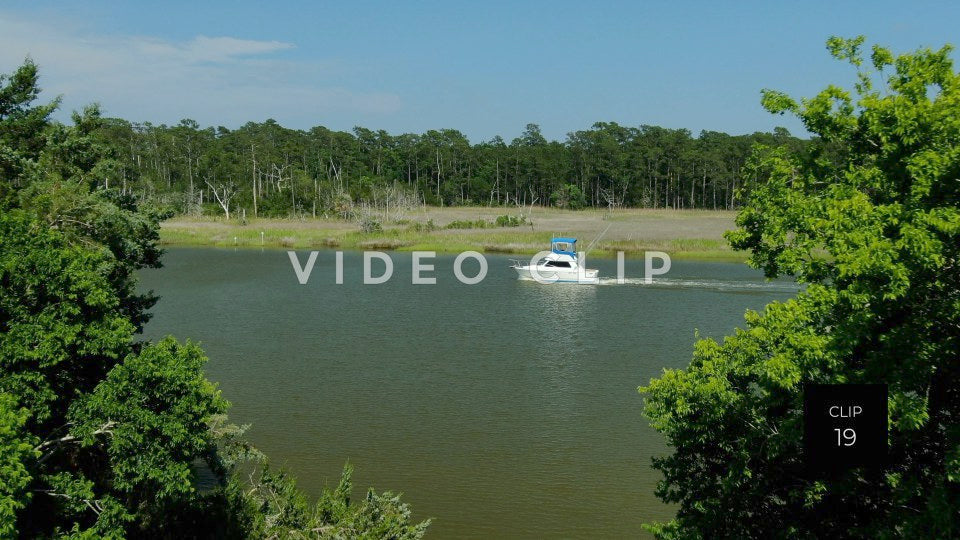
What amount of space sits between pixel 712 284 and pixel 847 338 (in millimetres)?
47522

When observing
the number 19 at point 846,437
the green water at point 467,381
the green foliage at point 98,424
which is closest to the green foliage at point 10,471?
the green foliage at point 98,424

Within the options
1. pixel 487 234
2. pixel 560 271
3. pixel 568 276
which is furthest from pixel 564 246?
pixel 487 234

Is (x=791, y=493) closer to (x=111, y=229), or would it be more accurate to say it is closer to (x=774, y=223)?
(x=774, y=223)

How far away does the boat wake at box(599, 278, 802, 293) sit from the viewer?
5506 centimetres

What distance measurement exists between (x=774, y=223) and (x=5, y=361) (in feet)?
41.9

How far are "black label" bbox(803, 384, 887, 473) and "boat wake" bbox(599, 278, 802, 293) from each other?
44.9 meters

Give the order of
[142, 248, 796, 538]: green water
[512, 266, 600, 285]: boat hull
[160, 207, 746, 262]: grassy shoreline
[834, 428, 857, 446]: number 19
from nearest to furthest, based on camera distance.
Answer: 1. [834, 428, 857, 446]: number 19
2. [142, 248, 796, 538]: green water
3. [512, 266, 600, 285]: boat hull
4. [160, 207, 746, 262]: grassy shoreline

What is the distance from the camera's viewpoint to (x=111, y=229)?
20.4 metres

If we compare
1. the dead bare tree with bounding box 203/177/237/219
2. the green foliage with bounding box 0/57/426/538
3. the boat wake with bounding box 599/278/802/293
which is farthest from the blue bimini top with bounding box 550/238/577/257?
the dead bare tree with bounding box 203/177/237/219

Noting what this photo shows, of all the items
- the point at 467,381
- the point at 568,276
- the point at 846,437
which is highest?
the point at 846,437

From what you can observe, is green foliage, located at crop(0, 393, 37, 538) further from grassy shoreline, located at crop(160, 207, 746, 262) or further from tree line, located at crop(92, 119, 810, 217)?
tree line, located at crop(92, 119, 810, 217)

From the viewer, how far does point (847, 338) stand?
34.7ft

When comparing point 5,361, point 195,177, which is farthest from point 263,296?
point 195,177

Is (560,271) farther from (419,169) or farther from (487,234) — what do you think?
(419,169)
